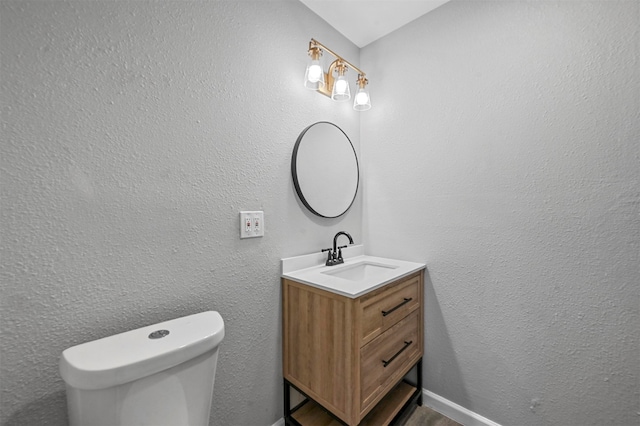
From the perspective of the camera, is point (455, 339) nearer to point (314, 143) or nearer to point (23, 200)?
point (314, 143)

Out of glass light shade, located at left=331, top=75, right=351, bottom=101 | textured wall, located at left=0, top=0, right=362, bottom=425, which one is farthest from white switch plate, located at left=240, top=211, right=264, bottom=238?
glass light shade, located at left=331, top=75, right=351, bottom=101

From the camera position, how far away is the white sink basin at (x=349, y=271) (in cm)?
116

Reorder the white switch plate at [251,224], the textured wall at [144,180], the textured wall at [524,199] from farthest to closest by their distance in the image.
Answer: the white switch plate at [251,224] < the textured wall at [524,199] < the textured wall at [144,180]

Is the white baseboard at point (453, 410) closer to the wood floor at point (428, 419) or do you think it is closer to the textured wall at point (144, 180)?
the wood floor at point (428, 419)

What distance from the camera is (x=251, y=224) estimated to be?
1243 mm

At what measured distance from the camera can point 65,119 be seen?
804 millimetres

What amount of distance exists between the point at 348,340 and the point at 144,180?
39.3 inches

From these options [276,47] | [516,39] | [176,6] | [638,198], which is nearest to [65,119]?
[176,6]

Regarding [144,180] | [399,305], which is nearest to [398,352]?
[399,305]

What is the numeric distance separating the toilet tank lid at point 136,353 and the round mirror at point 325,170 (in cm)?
83

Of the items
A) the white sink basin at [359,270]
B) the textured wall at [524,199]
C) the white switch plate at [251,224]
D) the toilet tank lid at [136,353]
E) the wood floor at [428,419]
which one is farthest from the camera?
the white sink basin at [359,270]

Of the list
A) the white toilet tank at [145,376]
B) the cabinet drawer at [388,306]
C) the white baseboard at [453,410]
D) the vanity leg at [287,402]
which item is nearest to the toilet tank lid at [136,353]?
the white toilet tank at [145,376]

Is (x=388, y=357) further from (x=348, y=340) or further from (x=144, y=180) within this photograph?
(x=144, y=180)

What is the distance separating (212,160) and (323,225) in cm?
75
